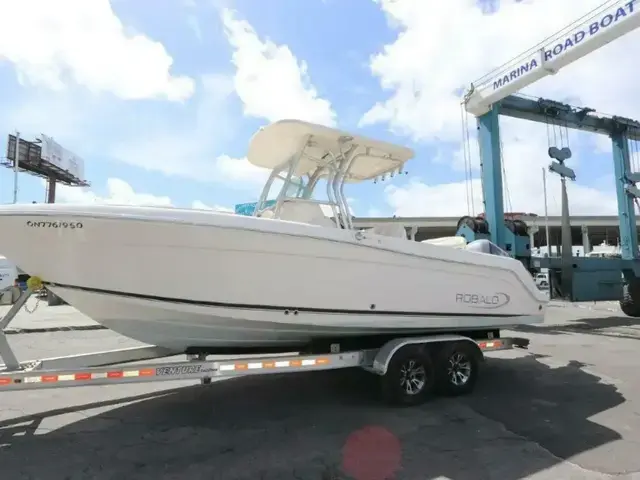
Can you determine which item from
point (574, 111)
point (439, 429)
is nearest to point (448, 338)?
point (439, 429)

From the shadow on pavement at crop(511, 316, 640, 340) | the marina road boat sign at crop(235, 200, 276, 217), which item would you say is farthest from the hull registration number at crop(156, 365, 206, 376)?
the shadow on pavement at crop(511, 316, 640, 340)

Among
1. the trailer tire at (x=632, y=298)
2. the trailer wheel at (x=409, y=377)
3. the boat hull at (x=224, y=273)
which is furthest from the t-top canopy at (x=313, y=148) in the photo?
the trailer tire at (x=632, y=298)

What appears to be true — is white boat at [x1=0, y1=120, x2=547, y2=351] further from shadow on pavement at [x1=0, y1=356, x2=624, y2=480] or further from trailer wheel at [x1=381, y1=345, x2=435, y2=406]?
shadow on pavement at [x1=0, y1=356, x2=624, y2=480]

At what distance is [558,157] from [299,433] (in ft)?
36.5

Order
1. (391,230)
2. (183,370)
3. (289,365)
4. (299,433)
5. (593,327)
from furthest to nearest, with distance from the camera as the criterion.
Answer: (593,327) < (391,230) < (289,365) < (183,370) < (299,433)

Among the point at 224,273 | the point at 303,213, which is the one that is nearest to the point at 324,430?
the point at 224,273

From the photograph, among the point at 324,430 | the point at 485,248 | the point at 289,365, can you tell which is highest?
the point at 485,248

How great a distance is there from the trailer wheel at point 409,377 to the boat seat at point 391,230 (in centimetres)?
130

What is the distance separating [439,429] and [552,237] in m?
60.5

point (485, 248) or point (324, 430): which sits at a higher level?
point (485, 248)

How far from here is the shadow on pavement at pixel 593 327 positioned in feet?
35.7

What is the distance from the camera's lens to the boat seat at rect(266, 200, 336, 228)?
17.1 ft

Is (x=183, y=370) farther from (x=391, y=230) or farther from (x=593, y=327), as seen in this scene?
(x=593, y=327)

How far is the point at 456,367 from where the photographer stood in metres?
5.71
